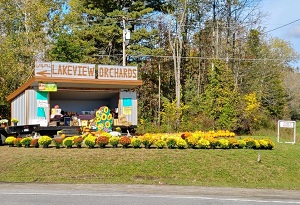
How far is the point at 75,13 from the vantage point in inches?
1724

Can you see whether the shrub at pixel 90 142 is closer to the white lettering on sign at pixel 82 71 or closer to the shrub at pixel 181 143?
the shrub at pixel 181 143

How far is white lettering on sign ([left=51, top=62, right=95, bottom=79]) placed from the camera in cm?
2503

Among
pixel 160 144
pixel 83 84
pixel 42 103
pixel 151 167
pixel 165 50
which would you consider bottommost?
pixel 151 167

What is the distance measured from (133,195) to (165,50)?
114 feet

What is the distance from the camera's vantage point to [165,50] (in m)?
45.1

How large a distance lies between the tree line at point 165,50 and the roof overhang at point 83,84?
10.5 m

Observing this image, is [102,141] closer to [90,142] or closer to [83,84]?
[90,142]

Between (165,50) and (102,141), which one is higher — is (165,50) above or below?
above

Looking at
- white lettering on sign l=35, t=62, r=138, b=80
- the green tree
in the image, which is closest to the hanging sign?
white lettering on sign l=35, t=62, r=138, b=80

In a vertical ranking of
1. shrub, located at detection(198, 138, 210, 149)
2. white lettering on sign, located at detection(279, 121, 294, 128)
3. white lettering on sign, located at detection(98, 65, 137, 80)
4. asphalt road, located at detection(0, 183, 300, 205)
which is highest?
white lettering on sign, located at detection(98, 65, 137, 80)

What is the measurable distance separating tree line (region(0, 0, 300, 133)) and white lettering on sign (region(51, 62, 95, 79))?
11.6m

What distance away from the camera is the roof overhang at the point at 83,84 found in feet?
80.0

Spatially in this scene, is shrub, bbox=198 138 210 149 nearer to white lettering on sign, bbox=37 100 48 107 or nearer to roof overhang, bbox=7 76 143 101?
roof overhang, bbox=7 76 143 101

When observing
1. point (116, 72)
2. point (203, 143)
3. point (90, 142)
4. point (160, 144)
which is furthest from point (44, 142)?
point (116, 72)
